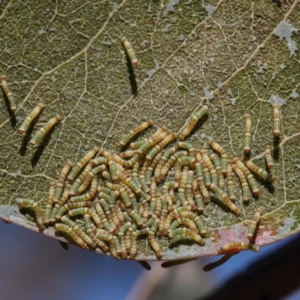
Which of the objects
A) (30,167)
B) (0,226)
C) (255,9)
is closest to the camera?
(255,9)

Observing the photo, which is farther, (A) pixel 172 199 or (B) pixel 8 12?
(A) pixel 172 199

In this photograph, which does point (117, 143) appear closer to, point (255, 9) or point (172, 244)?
point (172, 244)

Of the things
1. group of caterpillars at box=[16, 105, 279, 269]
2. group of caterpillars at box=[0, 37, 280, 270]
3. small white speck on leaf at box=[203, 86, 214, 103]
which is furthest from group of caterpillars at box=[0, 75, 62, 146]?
small white speck on leaf at box=[203, 86, 214, 103]

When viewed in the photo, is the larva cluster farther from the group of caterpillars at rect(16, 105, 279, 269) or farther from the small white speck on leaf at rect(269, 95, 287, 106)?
the small white speck on leaf at rect(269, 95, 287, 106)

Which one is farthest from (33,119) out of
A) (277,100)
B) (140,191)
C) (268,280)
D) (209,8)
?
(268,280)

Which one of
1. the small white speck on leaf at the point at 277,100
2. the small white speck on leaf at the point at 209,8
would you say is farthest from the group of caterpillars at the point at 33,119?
the small white speck on leaf at the point at 277,100

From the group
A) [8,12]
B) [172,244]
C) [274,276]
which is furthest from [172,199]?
[8,12]
